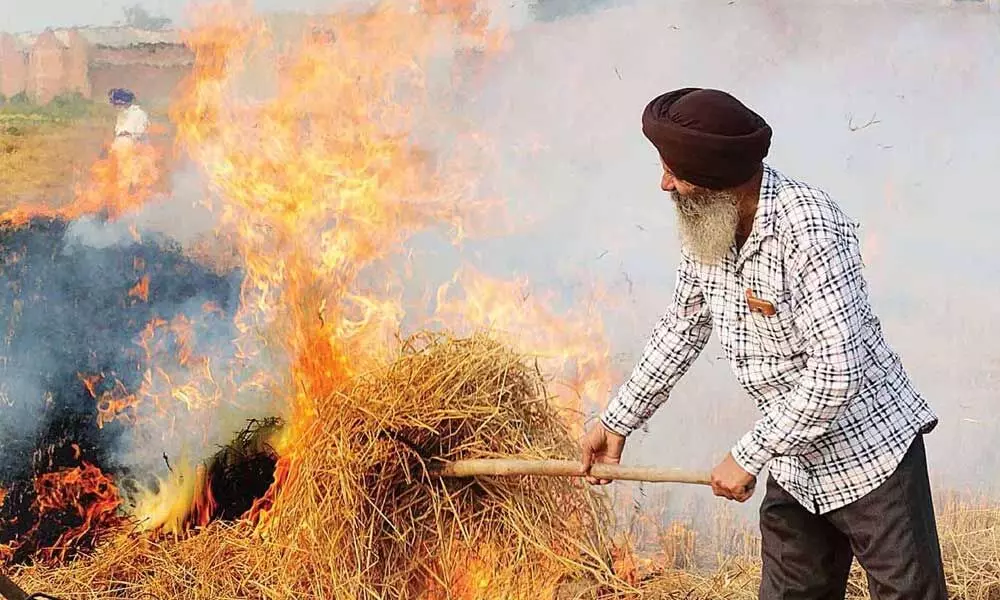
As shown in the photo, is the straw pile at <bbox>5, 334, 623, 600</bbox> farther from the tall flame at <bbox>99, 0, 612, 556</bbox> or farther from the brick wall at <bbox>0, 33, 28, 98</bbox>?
the brick wall at <bbox>0, 33, 28, 98</bbox>

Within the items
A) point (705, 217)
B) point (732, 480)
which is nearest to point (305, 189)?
point (705, 217)

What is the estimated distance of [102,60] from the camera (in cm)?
420

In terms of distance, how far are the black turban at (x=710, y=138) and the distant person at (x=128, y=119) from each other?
2490 millimetres

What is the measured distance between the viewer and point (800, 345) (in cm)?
250

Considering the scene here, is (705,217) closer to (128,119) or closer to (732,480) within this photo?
(732,480)

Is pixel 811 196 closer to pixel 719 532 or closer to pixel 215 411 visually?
pixel 719 532

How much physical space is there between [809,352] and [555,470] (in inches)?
34.7

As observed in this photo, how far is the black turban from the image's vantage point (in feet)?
7.88

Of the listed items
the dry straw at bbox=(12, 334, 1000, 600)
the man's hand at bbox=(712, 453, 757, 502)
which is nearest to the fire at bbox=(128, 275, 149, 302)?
the dry straw at bbox=(12, 334, 1000, 600)

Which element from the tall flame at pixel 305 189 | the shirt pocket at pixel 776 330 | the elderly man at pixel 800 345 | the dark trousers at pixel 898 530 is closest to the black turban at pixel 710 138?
the elderly man at pixel 800 345

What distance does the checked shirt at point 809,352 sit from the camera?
238 centimetres

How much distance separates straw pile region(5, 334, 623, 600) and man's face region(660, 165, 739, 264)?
1009 millimetres

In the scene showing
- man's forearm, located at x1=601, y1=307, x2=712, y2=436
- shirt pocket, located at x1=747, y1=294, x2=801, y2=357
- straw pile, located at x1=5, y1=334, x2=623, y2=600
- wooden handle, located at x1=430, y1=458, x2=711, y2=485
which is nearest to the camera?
shirt pocket, located at x1=747, y1=294, x2=801, y2=357

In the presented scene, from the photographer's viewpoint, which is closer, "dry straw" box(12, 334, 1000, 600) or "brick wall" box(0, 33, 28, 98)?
"dry straw" box(12, 334, 1000, 600)
